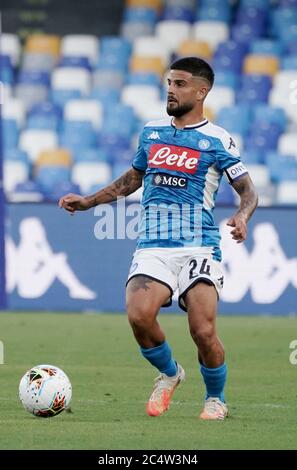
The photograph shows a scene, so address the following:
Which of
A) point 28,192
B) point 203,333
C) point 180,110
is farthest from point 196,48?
point 203,333

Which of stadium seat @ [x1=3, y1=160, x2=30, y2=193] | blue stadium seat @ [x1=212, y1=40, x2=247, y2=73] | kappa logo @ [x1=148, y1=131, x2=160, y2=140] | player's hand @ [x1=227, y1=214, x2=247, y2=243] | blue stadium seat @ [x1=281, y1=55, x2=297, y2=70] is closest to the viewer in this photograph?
player's hand @ [x1=227, y1=214, x2=247, y2=243]

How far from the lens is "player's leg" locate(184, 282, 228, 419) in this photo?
8328mm

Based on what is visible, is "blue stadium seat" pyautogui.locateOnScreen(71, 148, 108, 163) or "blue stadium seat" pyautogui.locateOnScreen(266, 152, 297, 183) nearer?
"blue stadium seat" pyautogui.locateOnScreen(266, 152, 297, 183)

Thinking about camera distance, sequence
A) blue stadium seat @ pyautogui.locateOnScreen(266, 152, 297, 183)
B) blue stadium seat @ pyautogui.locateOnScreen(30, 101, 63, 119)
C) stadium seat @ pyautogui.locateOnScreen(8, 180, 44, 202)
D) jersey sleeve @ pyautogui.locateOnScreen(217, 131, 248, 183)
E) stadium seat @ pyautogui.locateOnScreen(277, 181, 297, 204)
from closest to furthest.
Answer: jersey sleeve @ pyautogui.locateOnScreen(217, 131, 248, 183) < stadium seat @ pyautogui.locateOnScreen(277, 181, 297, 204) < stadium seat @ pyautogui.locateOnScreen(8, 180, 44, 202) < blue stadium seat @ pyautogui.locateOnScreen(266, 152, 297, 183) < blue stadium seat @ pyautogui.locateOnScreen(30, 101, 63, 119)

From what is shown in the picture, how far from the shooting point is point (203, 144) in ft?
28.2

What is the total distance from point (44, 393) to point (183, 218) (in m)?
1.40

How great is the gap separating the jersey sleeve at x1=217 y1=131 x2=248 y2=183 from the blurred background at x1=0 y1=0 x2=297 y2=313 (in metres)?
8.80

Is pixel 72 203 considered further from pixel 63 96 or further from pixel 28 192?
pixel 63 96

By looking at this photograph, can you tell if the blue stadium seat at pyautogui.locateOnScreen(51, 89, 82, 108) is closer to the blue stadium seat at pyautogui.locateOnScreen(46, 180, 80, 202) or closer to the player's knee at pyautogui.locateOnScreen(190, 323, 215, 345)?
the blue stadium seat at pyautogui.locateOnScreen(46, 180, 80, 202)

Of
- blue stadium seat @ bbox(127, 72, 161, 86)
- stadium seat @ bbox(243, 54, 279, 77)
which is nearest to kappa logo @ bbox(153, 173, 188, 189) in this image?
stadium seat @ bbox(243, 54, 279, 77)

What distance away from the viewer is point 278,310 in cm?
1688

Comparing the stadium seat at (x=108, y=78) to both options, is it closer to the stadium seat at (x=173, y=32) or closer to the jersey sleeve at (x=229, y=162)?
the stadium seat at (x=173, y=32)

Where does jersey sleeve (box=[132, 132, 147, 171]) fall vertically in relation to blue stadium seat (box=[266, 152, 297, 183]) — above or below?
above

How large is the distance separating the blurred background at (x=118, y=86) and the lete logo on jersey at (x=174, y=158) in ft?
28.5
